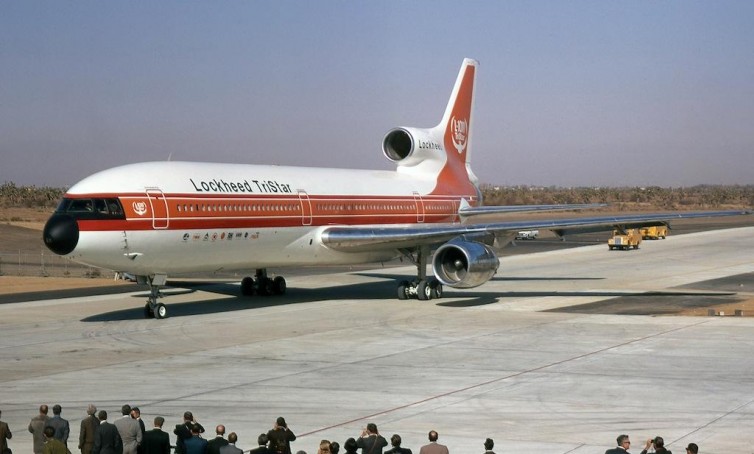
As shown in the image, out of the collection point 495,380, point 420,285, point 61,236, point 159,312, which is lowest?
point 495,380

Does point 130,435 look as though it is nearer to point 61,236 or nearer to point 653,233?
point 61,236

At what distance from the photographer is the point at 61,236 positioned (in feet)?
95.5

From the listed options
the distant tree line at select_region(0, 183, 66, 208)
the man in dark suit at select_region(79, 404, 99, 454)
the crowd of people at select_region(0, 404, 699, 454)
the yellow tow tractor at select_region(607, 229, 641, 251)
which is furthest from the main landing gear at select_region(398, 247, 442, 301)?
the distant tree line at select_region(0, 183, 66, 208)

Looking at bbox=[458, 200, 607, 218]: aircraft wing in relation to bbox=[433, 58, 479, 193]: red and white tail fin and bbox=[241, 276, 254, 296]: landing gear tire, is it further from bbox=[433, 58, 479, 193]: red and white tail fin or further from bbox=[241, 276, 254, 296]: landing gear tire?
bbox=[241, 276, 254, 296]: landing gear tire

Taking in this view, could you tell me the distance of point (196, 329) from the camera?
3045 cm

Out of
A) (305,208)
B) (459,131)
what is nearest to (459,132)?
(459,131)

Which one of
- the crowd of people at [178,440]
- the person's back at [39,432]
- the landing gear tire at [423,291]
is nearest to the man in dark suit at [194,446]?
the crowd of people at [178,440]

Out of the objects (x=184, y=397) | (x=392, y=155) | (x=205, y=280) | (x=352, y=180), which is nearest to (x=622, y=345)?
(x=184, y=397)

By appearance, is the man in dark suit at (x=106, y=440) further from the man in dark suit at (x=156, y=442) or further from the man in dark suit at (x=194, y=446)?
the man in dark suit at (x=194, y=446)

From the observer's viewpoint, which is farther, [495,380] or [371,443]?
[495,380]

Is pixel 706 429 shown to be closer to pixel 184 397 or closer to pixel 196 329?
pixel 184 397

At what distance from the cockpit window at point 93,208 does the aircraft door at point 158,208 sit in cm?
106

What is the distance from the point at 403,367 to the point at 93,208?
11.4 m

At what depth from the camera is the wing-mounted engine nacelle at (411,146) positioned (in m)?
44.1
